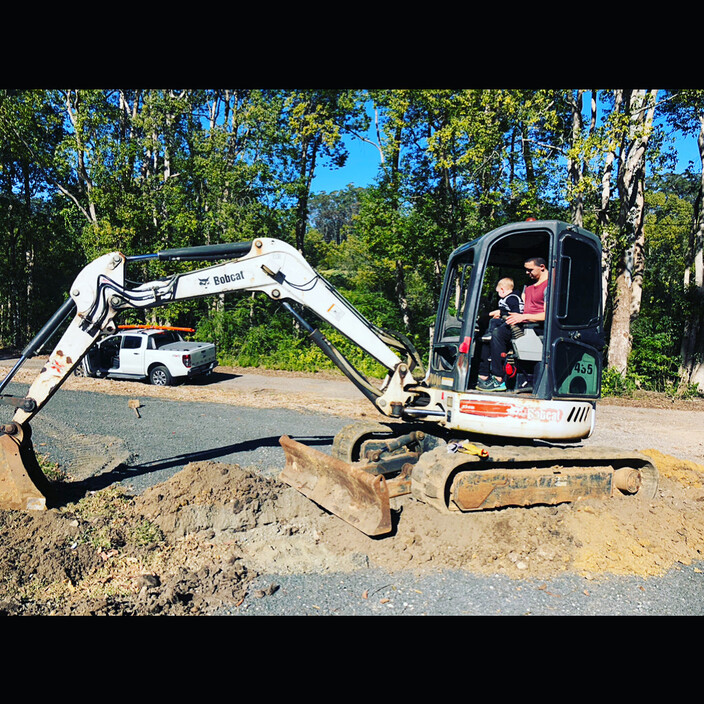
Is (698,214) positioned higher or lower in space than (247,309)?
higher

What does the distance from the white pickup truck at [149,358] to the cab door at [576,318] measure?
12.0 metres

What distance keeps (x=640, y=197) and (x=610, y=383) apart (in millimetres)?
6252

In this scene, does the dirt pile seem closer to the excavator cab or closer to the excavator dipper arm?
the excavator dipper arm

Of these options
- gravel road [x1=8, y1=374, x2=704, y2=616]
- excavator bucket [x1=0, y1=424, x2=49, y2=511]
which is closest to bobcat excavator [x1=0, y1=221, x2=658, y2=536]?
excavator bucket [x1=0, y1=424, x2=49, y2=511]

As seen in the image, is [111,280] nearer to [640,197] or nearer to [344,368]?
[344,368]

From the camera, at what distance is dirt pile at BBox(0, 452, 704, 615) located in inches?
171

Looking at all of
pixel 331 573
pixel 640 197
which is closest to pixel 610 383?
pixel 640 197

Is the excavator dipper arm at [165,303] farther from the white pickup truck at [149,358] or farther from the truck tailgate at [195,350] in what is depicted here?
the truck tailgate at [195,350]

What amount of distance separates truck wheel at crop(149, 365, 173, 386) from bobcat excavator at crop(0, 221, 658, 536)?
9.88 meters

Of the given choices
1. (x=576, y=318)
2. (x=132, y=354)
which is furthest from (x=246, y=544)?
(x=132, y=354)

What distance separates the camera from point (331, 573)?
4738mm

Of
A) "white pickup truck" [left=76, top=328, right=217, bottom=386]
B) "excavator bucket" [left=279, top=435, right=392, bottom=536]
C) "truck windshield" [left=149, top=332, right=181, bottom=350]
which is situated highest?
"truck windshield" [left=149, top=332, right=181, bottom=350]

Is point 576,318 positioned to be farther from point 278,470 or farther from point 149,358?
point 149,358

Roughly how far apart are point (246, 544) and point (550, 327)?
3.75m
